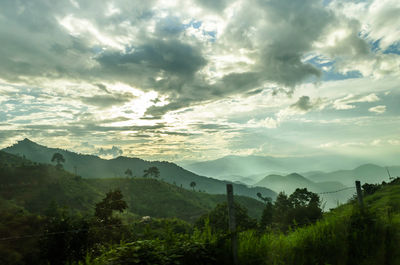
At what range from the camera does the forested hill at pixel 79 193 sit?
109m

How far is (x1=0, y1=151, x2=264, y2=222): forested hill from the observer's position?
108812 millimetres

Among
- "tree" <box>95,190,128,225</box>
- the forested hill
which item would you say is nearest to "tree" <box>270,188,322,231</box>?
"tree" <box>95,190,128,225</box>

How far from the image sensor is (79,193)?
123562 millimetres

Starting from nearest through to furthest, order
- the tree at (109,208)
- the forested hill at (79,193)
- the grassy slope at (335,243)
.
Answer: the grassy slope at (335,243), the tree at (109,208), the forested hill at (79,193)

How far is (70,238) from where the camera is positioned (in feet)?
45.4

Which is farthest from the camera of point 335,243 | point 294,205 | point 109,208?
point 294,205

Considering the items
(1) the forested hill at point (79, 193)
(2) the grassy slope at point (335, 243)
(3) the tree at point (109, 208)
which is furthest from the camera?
(1) the forested hill at point (79, 193)

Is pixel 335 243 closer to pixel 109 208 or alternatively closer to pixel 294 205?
pixel 109 208

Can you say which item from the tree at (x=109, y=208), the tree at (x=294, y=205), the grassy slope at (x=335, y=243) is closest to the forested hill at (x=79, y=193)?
the tree at (x=109, y=208)

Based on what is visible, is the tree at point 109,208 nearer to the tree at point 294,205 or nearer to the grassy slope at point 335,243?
the tree at point 294,205

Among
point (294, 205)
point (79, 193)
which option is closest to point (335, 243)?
point (294, 205)

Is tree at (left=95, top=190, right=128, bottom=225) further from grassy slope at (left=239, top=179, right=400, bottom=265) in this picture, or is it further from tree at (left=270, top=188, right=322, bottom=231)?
grassy slope at (left=239, top=179, right=400, bottom=265)

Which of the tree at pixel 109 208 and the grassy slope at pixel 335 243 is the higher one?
the grassy slope at pixel 335 243

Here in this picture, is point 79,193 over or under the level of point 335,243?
under
